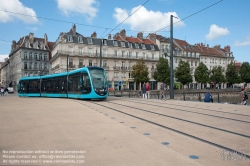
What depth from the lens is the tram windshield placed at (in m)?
17.2

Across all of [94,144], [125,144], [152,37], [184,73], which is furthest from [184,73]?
[94,144]

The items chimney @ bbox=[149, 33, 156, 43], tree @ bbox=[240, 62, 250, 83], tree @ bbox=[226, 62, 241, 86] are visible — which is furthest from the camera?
chimney @ bbox=[149, 33, 156, 43]

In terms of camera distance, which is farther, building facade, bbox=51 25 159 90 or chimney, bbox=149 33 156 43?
chimney, bbox=149 33 156 43

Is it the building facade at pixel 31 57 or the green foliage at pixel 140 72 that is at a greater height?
the building facade at pixel 31 57

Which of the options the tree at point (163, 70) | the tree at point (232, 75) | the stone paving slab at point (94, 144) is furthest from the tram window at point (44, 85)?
the tree at point (232, 75)

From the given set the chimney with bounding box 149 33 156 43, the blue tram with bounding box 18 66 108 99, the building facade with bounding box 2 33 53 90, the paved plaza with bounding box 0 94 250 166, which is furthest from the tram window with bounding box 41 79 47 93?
the chimney with bounding box 149 33 156 43

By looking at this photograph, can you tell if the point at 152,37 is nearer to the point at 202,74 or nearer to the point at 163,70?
the point at 163,70

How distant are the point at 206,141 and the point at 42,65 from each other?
70.5 metres

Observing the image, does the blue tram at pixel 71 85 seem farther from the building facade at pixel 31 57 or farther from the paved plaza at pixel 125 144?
the building facade at pixel 31 57

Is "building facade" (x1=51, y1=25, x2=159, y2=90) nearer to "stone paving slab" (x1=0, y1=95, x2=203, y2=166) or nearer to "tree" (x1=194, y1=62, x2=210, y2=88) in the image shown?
"tree" (x1=194, y1=62, x2=210, y2=88)

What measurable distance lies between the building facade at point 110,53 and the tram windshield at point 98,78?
106 ft

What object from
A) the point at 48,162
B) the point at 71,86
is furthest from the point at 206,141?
the point at 71,86

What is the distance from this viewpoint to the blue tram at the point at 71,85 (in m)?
17.2

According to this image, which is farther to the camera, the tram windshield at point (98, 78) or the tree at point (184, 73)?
the tree at point (184, 73)
